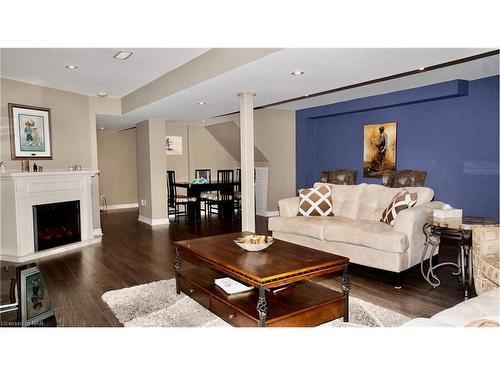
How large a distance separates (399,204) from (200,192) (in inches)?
179

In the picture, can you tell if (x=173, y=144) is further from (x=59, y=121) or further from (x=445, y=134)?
(x=445, y=134)

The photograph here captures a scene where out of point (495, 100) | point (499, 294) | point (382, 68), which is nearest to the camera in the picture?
point (499, 294)

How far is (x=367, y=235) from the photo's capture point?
3682mm

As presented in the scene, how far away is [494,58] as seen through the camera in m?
4.31

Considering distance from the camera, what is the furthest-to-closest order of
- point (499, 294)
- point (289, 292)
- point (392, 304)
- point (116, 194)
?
point (116, 194)
point (392, 304)
point (289, 292)
point (499, 294)

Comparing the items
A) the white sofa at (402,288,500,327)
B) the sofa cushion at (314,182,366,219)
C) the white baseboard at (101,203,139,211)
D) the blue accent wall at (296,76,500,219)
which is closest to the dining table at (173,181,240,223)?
the blue accent wall at (296,76,500,219)

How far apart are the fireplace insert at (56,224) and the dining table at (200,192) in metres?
2.34

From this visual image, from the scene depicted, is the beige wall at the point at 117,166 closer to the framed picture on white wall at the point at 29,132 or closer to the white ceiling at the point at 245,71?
the white ceiling at the point at 245,71

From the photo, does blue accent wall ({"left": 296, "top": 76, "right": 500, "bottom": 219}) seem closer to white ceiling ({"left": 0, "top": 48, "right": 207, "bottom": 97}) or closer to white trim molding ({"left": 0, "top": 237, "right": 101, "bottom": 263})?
white ceiling ({"left": 0, "top": 48, "right": 207, "bottom": 97})

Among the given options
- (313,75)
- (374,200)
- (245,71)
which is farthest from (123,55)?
(374,200)

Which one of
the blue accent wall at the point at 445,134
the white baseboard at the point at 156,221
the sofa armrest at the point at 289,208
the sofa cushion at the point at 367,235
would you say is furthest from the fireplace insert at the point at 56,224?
the blue accent wall at the point at 445,134

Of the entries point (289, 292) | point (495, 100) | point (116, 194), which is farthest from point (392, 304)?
point (116, 194)

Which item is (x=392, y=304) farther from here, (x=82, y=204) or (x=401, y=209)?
(x=82, y=204)

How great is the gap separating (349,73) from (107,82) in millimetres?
3478
